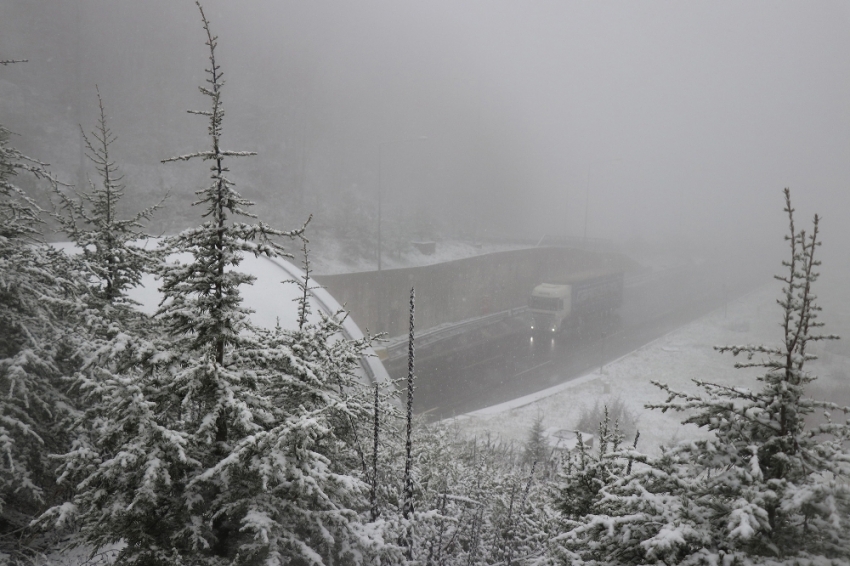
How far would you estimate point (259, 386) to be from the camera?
5.67 m

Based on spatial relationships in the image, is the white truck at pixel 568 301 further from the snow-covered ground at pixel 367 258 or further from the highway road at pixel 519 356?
the snow-covered ground at pixel 367 258

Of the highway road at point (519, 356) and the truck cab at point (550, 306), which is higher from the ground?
the truck cab at point (550, 306)

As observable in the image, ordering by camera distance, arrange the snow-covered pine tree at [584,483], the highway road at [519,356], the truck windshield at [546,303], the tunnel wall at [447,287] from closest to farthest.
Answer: the snow-covered pine tree at [584,483], the highway road at [519,356], the tunnel wall at [447,287], the truck windshield at [546,303]

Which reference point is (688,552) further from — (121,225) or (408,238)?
(408,238)

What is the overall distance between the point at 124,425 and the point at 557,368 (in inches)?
1171

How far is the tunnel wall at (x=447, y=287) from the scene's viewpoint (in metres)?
33.1

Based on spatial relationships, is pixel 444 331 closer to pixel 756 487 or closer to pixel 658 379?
pixel 658 379

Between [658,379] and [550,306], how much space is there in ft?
31.2

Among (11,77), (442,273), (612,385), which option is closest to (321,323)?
(612,385)

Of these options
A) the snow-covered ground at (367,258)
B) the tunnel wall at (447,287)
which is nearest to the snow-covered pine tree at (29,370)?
the tunnel wall at (447,287)

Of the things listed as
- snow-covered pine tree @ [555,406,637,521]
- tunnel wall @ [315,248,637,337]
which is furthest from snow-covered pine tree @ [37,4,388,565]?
tunnel wall @ [315,248,637,337]

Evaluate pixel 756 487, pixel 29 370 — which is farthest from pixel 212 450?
pixel 756 487

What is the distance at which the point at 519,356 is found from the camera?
33844 millimetres

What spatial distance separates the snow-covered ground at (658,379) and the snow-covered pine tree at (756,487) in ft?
47.0
